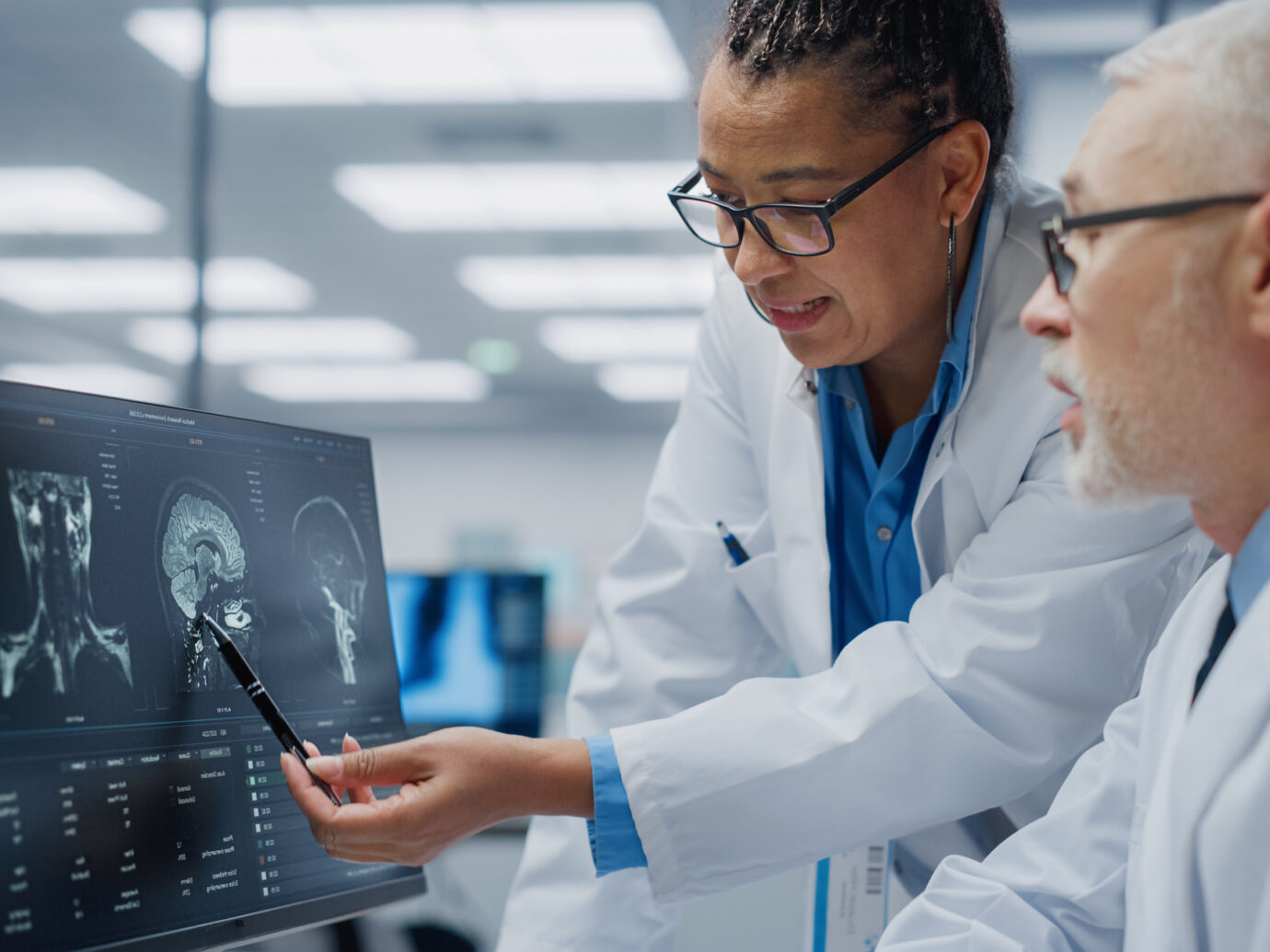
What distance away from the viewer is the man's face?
29.4 inches

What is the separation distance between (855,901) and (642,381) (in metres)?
7.35

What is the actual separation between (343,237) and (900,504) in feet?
15.5

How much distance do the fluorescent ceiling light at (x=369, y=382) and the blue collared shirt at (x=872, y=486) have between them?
6767 millimetres

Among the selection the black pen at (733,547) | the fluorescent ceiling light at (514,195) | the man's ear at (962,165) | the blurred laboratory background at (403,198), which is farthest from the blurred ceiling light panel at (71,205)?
the man's ear at (962,165)

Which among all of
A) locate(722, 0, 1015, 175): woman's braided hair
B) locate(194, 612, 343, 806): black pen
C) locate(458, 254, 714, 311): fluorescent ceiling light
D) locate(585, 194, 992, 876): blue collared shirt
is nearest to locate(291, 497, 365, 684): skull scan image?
locate(194, 612, 343, 806): black pen

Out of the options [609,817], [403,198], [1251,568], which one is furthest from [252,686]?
[403,198]

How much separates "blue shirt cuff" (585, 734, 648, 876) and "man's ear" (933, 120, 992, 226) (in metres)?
0.61

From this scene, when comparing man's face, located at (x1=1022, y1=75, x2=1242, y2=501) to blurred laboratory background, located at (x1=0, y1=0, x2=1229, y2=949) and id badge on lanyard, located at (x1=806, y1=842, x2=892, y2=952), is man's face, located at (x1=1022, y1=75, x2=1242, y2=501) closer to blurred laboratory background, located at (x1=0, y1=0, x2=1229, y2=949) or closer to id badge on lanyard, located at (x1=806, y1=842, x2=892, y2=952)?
blurred laboratory background, located at (x1=0, y1=0, x2=1229, y2=949)

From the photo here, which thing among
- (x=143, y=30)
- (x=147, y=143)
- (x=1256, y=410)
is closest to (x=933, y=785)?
(x=1256, y=410)

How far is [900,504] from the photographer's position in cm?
125

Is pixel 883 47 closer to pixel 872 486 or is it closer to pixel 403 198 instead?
pixel 872 486

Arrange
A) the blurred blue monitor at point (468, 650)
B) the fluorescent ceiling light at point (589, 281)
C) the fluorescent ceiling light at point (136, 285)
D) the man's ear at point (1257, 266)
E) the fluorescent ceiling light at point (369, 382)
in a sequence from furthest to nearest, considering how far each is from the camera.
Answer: the fluorescent ceiling light at point (369, 382) → the fluorescent ceiling light at point (589, 281) → the fluorescent ceiling light at point (136, 285) → the blurred blue monitor at point (468, 650) → the man's ear at point (1257, 266)

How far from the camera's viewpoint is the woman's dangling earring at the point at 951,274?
1123mm

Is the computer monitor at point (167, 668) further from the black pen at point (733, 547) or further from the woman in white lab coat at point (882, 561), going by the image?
the black pen at point (733, 547)
